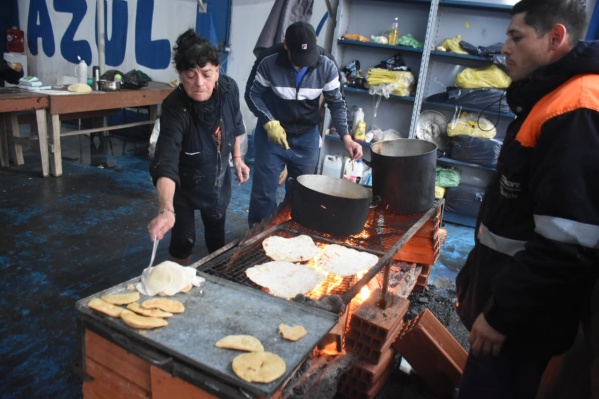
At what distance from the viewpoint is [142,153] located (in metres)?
6.95

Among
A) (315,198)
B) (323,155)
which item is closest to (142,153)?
(323,155)

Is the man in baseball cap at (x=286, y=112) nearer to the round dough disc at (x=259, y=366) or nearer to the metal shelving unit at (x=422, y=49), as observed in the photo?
the metal shelving unit at (x=422, y=49)

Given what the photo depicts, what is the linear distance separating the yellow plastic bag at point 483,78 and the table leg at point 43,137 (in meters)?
4.96

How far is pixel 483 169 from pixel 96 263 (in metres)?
4.56

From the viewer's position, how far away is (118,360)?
56.6 inches

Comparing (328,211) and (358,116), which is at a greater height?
(358,116)

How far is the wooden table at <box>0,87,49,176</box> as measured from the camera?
186 inches

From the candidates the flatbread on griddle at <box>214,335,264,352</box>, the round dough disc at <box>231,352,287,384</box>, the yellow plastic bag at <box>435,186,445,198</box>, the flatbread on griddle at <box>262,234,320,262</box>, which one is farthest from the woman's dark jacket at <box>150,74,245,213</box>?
the yellow plastic bag at <box>435,186,445,198</box>

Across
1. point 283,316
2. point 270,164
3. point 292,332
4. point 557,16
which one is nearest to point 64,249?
point 270,164

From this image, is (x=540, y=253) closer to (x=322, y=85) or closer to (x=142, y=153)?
(x=322, y=85)

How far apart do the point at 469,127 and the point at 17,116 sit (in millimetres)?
5723

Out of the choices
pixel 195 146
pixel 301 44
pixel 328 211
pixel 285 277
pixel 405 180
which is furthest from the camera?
pixel 301 44

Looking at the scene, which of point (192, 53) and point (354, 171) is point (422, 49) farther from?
point (192, 53)

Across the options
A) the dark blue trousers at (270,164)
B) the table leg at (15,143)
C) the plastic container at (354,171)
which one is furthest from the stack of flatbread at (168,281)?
the table leg at (15,143)
